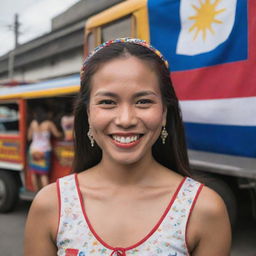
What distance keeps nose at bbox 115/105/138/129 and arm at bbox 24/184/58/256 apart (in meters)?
0.39

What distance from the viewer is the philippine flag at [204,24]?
127 inches

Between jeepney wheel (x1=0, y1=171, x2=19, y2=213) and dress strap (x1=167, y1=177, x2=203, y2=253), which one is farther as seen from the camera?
jeepney wheel (x1=0, y1=171, x2=19, y2=213)

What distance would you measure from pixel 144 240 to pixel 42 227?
389mm

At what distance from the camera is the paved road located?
161 inches

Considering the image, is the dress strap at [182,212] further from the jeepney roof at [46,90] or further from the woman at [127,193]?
the jeepney roof at [46,90]

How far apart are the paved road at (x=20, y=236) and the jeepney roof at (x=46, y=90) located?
73.9 inches

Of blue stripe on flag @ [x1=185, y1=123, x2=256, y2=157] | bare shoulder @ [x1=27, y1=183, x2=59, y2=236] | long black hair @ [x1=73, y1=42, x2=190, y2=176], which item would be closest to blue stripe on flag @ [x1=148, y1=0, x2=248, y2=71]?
blue stripe on flag @ [x1=185, y1=123, x2=256, y2=157]

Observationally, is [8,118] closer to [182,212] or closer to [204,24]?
[204,24]

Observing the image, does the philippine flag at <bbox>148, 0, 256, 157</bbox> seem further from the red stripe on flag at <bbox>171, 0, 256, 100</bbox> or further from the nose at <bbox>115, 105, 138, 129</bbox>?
the nose at <bbox>115, 105, 138, 129</bbox>

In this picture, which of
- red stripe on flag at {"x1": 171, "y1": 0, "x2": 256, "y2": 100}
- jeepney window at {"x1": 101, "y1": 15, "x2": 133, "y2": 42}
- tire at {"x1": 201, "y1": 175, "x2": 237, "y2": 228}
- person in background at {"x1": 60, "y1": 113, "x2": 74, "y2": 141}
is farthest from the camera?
person in background at {"x1": 60, "y1": 113, "x2": 74, "y2": 141}

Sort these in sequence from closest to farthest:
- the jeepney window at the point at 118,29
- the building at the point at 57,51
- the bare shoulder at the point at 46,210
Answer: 1. the bare shoulder at the point at 46,210
2. the jeepney window at the point at 118,29
3. the building at the point at 57,51

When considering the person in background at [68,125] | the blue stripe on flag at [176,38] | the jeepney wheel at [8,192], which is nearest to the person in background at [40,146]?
the person in background at [68,125]

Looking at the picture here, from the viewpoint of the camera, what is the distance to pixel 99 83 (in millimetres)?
1339

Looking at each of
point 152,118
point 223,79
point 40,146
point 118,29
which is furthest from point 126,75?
point 40,146
